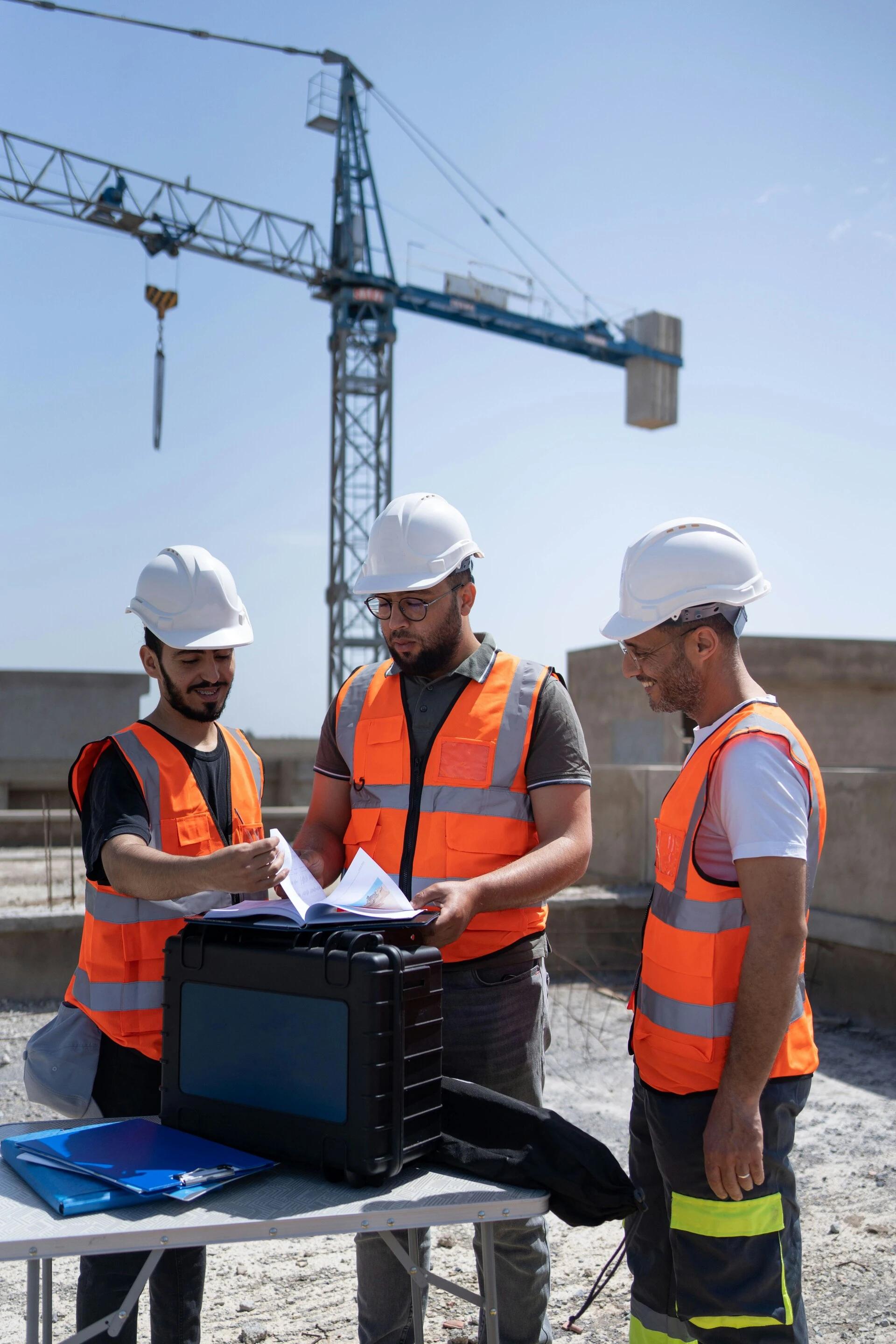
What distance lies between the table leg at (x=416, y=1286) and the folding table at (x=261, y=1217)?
0.32 feet

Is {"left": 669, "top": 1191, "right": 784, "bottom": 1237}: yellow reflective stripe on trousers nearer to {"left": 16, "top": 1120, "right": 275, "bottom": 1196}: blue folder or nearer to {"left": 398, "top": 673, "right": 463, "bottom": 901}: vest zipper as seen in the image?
{"left": 16, "top": 1120, "right": 275, "bottom": 1196}: blue folder

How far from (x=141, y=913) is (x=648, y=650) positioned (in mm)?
1322

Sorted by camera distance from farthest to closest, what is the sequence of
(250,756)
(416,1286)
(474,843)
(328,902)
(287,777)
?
(287,777) < (250,756) < (474,843) < (416,1286) < (328,902)

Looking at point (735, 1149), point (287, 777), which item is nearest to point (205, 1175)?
point (735, 1149)

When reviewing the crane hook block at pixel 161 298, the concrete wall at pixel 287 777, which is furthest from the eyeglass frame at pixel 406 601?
the crane hook block at pixel 161 298

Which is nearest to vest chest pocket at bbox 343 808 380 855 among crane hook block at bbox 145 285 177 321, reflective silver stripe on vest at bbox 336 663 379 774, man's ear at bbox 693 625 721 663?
reflective silver stripe on vest at bbox 336 663 379 774

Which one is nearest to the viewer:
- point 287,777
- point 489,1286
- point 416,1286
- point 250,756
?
point 489,1286

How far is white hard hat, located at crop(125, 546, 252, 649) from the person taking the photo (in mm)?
2748

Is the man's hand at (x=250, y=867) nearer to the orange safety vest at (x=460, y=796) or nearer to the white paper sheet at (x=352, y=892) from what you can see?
the white paper sheet at (x=352, y=892)

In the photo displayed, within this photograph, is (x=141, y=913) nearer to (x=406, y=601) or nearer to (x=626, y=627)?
(x=406, y=601)

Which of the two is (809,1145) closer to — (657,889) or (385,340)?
(657,889)

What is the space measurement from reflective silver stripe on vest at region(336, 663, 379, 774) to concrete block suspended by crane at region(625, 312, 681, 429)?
29895mm

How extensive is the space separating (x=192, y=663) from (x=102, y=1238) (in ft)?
4.53

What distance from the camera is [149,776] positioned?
2.59 m
